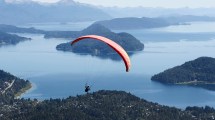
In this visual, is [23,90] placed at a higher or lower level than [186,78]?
lower

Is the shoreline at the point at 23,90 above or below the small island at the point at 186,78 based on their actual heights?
below

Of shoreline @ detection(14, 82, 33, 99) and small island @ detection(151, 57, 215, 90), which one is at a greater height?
small island @ detection(151, 57, 215, 90)

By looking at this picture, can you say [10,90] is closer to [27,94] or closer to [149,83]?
[27,94]

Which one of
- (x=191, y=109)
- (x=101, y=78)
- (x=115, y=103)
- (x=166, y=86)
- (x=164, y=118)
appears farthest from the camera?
(x=101, y=78)

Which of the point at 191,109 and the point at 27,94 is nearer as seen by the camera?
the point at 191,109

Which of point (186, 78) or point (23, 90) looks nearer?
point (23, 90)

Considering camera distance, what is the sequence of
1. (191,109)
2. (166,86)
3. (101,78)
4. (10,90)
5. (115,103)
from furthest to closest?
(101,78)
(166,86)
(10,90)
(191,109)
(115,103)

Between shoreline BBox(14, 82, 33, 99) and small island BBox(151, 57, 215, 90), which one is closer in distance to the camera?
shoreline BBox(14, 82, 33, 99)

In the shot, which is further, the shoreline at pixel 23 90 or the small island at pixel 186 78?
the small island at pixel 186 78

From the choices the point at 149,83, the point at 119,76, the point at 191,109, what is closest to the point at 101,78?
the point at 119,76

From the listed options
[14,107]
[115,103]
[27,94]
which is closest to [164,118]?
[115,103]
